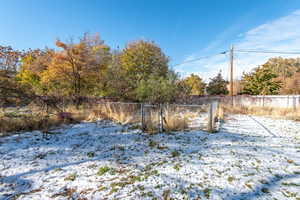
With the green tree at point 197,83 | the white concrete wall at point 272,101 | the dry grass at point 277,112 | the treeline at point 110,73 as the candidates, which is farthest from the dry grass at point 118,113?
the green tree at point 197,83

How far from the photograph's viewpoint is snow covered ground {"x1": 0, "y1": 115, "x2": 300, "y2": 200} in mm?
1835

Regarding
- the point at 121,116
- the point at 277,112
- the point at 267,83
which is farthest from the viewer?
the point at 267,83

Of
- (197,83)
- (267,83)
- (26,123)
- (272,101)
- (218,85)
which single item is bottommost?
(26,123)

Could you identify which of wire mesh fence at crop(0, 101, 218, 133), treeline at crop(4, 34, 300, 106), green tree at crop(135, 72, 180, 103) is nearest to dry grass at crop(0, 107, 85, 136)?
wire mesh fence at crop(0, 101, 218, 133)

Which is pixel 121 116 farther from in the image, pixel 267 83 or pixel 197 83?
pixel 197 83

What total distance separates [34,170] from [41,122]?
3.59 m

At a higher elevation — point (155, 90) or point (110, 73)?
point (110, 73)

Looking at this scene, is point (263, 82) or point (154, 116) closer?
point (154, 116)

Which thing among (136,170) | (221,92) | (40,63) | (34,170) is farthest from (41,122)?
(221,92)

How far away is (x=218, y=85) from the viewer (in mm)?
19938

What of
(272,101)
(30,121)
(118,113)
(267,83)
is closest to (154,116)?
(118,113)

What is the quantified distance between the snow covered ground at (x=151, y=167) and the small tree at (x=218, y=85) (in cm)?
1719

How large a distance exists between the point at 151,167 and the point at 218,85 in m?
20.6

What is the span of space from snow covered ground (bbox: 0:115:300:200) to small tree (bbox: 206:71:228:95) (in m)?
17.2
